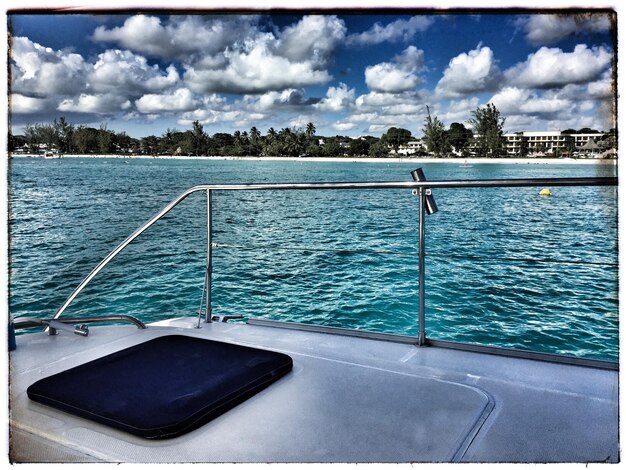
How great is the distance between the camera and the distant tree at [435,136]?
133 feet

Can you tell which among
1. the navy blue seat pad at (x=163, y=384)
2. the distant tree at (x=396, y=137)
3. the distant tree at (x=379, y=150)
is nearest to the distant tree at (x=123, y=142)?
the distant tree at (x=379, y=150)

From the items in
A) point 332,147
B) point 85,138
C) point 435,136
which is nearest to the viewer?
point 85,138

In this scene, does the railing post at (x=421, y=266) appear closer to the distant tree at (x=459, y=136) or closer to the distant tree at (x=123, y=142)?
the distant tree at (x=123, y=142)

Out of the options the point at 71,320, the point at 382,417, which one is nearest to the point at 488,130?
the point at 71,320

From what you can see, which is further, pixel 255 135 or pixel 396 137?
pixel 255 135

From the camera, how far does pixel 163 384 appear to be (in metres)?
1.49

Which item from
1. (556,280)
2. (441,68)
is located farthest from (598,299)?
(441,68)

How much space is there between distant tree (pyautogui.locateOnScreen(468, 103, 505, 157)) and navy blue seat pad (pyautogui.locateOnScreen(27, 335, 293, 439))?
126ft

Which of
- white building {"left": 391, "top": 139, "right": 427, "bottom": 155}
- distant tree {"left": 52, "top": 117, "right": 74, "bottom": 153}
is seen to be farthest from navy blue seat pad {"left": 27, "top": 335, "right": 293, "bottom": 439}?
white building {"left": 391, "top": 139, "right": 427, "bottom": 155}

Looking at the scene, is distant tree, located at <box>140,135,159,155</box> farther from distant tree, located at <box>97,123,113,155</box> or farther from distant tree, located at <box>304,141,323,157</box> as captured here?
distant tree, located at <box>304,141,323,157</box>

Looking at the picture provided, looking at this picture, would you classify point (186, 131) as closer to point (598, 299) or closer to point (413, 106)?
point (413, 106)

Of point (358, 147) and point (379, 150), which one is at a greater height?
point (358, 147)

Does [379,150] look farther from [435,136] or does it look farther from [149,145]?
[149,145]

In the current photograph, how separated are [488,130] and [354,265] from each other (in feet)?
106
